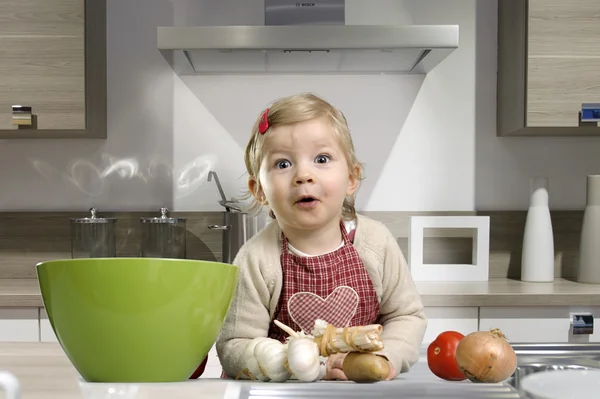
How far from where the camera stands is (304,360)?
27.7 inches

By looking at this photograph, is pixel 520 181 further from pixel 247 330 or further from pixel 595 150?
pixel 247 330

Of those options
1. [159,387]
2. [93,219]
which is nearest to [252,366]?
[159,387]

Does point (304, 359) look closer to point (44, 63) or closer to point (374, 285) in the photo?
point (374, 285)

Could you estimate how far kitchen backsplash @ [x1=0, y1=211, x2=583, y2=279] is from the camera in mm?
2602

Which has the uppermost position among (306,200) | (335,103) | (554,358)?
(335,103)

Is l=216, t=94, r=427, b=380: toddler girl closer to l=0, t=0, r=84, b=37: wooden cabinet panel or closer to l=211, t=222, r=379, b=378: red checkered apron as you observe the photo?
l=211, t=222, r=379, b=378: red checkered apron

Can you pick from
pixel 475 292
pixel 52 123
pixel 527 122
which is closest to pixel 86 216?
pixel 52 123

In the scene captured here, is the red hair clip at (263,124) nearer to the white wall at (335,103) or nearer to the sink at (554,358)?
the sink at (554,358)

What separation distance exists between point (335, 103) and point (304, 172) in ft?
5.10

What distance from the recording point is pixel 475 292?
6.92 ft

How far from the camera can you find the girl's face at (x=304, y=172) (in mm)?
1106

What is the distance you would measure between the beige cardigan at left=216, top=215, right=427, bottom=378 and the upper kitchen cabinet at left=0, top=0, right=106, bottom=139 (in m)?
1.29

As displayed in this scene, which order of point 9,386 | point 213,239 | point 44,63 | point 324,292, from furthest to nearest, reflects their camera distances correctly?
point 213,239
point 44,63
point 324,292
point 9,386

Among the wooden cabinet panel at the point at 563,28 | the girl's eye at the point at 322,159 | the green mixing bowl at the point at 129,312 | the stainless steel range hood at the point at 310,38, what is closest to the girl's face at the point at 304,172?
the girl's eye at the point at 322,159
